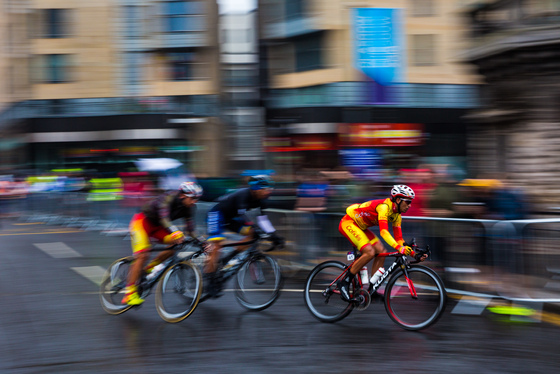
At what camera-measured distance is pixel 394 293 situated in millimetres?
7723

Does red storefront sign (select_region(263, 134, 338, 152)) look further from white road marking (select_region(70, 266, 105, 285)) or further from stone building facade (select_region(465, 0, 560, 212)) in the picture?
white road marking (select_region(70, 266, 105, 285))

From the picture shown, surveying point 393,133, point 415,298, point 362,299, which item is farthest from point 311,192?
point 393,133

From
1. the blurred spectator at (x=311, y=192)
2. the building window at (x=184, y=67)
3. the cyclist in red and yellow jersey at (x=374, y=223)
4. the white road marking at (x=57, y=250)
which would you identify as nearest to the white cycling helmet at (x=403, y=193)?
the cyclist in red and yellow jersey at (x=374, y=223)

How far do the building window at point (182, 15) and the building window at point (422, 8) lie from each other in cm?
1173

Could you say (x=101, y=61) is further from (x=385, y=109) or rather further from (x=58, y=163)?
(x=385, y=109)

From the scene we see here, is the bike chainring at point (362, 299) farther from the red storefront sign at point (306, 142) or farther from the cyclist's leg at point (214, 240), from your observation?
the red storefront sign at point (306, 142)

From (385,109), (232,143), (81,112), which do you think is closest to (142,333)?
(232,143)

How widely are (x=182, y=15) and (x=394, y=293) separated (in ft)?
115

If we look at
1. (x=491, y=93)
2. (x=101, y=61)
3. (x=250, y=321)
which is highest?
(x=101, y=61)

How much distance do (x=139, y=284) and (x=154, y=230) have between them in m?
0.68

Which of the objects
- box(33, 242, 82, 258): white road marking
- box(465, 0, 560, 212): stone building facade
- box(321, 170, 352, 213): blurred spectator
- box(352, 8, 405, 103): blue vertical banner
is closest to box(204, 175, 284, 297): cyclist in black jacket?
box(321, 170, 352, 213): blurred spectator

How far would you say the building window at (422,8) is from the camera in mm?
37156

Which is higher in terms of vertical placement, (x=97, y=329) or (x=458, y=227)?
(x=458, y=227)

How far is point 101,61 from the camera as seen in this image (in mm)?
41219
